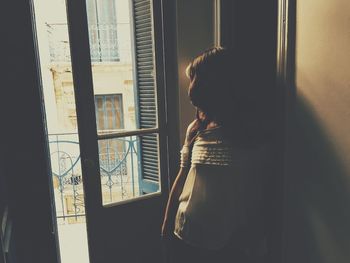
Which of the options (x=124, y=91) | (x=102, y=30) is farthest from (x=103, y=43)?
(x=124, y=91)

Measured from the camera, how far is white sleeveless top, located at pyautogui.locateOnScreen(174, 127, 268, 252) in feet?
3.48

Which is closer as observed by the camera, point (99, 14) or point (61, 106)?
point (99, 14)

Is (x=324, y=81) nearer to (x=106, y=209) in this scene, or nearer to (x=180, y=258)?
(x=180, y=258)

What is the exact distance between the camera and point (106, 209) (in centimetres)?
179

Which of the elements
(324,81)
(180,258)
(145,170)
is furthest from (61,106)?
(324,81)

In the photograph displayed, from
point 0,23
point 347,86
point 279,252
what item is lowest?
point 279,252

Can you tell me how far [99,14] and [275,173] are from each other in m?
1.15

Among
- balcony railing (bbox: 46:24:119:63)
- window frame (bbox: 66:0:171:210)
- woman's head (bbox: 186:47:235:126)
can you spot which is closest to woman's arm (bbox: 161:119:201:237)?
woman's head (bbox: 186:47:235:126)

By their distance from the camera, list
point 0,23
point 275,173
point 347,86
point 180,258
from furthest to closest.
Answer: point 0,23 < point 180,258 < point 275,173 < point 347,86

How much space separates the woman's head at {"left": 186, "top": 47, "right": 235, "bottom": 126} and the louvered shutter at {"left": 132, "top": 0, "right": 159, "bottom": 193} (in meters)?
Result: 0.79

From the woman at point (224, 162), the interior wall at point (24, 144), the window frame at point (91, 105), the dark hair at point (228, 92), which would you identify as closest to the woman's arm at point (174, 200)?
the woman at point (224, 162)

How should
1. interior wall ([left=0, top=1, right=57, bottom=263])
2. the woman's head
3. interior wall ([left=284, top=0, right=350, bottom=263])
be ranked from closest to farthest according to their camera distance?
interior wall ([left=284, top=0, right=350, bottom=263]) → the woman's head → interior wall ([left=0, top=1, right=57, bottom=263])

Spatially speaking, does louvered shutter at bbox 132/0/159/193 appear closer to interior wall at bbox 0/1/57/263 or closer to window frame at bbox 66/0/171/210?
window frame at bbox 66/0/171/210

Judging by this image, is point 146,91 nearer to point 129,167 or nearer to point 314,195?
point 129,167
